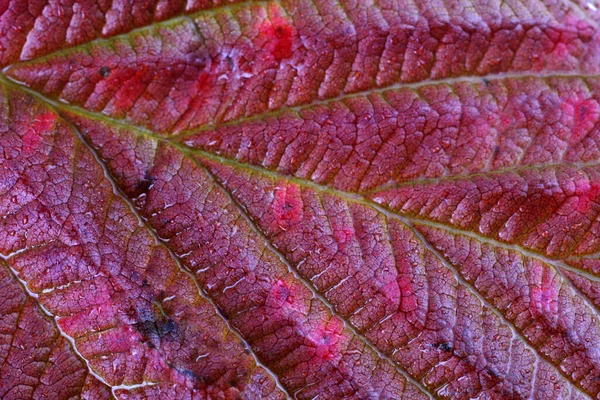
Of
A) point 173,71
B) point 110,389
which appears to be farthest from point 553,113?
point 110,389

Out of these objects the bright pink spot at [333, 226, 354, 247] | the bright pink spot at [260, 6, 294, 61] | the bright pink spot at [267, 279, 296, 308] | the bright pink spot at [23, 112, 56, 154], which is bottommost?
the bright pink spot at [267, 279, 296, 308]

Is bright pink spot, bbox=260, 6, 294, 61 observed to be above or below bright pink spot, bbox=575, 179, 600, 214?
above

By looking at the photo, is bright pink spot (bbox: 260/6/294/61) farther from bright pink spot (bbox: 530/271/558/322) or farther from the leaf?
bright pink spot (bbox: 530/271/558/322)

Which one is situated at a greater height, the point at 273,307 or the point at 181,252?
the point at 181,252

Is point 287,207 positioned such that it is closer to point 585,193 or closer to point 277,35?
point 277,35

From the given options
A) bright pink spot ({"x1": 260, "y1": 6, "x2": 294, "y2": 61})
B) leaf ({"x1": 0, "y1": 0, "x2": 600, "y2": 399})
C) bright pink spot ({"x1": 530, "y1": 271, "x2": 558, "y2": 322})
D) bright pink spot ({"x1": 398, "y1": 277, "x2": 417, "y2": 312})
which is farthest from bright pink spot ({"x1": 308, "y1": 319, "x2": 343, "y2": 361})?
Answer: bright pink spot ({"x1": 260, "y1": 6, "x2": 294, "y2": 61})

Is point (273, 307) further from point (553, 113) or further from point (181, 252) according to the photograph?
point (553, 113)
